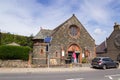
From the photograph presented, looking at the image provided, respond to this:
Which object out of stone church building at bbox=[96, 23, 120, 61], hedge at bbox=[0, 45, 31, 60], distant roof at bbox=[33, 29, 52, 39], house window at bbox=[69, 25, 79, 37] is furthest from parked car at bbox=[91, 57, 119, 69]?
stone church building at bbox=[96, 23, 120, 61]

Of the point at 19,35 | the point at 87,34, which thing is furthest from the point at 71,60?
the point at 19,35

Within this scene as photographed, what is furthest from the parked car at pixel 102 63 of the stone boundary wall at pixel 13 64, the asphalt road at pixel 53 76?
the asphalt road at pixel 53 76

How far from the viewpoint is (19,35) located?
48938 millimetres

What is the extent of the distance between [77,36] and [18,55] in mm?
14409

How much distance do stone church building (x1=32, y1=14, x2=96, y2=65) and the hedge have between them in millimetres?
4767

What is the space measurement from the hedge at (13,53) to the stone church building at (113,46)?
83.8 ft

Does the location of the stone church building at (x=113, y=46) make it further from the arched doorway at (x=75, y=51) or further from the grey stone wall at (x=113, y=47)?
the arched doorway at (x=75, y=51)

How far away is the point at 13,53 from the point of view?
36.1 m

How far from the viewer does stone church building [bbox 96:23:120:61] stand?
182 ft

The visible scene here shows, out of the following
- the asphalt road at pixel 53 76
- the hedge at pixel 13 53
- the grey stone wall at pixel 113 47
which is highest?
the grey stone wall at pixel 113 47

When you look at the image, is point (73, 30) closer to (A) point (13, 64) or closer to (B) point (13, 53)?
(B) point (13, 53)

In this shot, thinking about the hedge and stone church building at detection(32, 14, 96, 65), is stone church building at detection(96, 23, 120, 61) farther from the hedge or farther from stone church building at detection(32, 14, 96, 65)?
the hedge

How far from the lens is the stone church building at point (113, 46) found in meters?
55.4

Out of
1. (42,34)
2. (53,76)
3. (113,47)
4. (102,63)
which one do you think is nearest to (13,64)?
(102,63)
